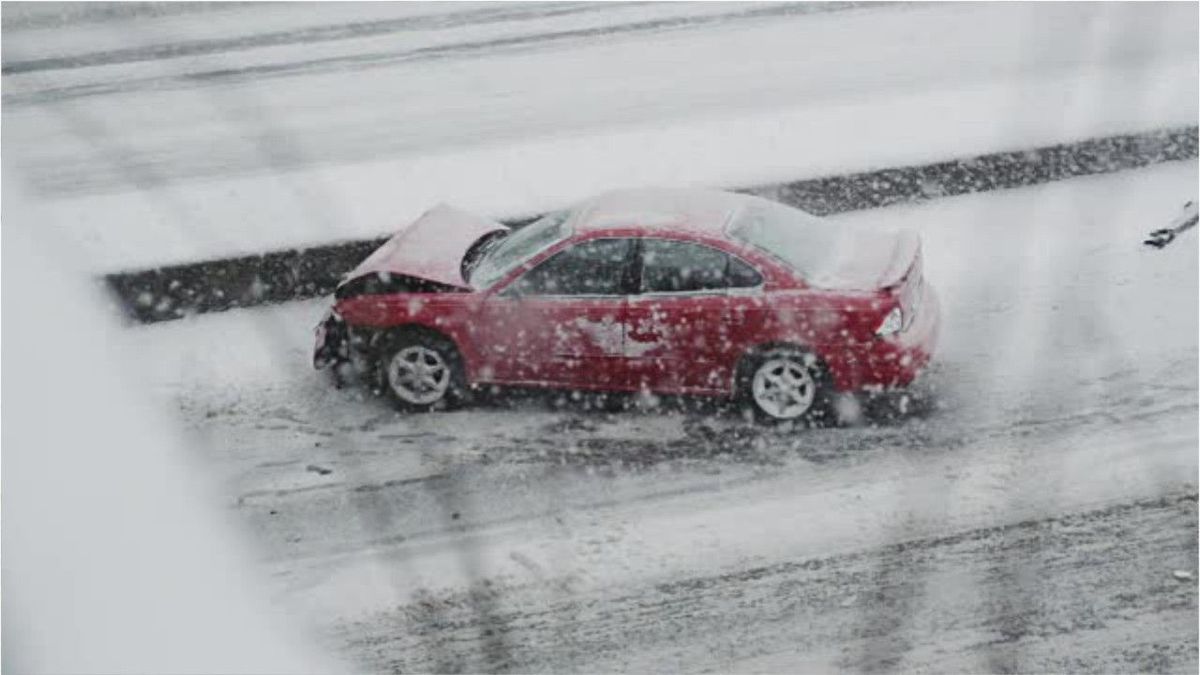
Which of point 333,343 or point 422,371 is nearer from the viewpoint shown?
point 422,371

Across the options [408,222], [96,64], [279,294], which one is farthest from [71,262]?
[96,64]

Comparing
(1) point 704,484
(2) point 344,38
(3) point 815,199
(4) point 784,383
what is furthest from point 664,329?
(2) point 344,38

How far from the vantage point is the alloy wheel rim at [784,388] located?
8.02 meters

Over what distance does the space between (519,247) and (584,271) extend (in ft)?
1.99

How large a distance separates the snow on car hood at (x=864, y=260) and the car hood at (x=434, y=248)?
2361mm

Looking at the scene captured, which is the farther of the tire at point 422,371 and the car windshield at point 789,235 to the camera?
the tire at point 422,371

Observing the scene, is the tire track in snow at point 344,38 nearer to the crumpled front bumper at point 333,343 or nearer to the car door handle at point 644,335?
the crumpled front bumper at point 333,343

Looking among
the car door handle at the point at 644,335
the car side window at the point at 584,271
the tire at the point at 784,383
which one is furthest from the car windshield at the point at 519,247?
the tire at the point at 784,383

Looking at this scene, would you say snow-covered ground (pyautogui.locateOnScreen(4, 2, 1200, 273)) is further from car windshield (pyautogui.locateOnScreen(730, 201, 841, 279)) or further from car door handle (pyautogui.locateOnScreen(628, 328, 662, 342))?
car door handle (pyautogui.locateOnScreen(628, 328, 662, 342))

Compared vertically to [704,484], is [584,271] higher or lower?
higher

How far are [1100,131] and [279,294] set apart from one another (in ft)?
26.2

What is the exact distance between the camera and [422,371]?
8344 mm

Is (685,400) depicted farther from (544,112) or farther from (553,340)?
(544,112)

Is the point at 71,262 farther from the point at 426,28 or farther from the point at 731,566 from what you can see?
the point at 426,28
